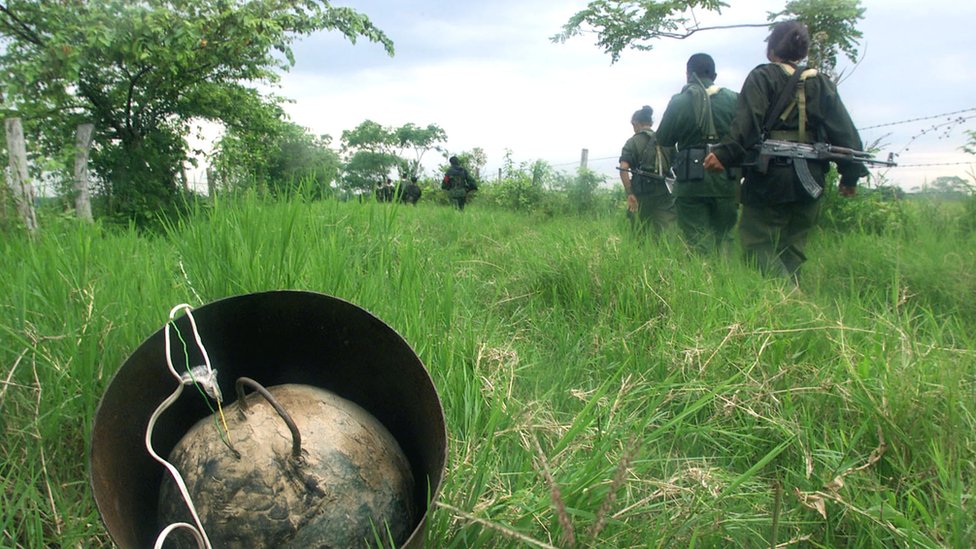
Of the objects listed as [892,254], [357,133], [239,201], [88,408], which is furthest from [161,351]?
[357,133]

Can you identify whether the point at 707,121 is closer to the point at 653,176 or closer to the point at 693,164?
the point at 693,164

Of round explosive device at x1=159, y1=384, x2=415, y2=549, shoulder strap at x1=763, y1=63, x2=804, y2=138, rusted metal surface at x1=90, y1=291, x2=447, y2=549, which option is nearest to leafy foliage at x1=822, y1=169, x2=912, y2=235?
shoulder strap at x1=763, y1=63, x2=804, y2=138

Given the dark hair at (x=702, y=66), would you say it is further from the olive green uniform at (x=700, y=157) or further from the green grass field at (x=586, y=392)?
the green grass field at (x=586, y=392)

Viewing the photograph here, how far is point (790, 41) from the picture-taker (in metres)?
4.24

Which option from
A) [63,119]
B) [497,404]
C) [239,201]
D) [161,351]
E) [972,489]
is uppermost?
[63,119]

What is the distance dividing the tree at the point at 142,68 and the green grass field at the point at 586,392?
799 centimetres

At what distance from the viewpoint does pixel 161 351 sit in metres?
1.49

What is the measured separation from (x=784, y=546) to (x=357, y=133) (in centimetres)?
6468

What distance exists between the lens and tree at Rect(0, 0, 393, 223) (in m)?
9.49

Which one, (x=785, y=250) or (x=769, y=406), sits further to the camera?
(x=785, y=250)

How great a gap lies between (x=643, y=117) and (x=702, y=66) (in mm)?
1711

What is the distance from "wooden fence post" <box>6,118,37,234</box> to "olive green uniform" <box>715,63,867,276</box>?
4449mm

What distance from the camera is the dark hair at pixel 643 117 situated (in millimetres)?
7309

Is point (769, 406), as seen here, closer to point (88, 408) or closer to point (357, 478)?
point (357, 478)
